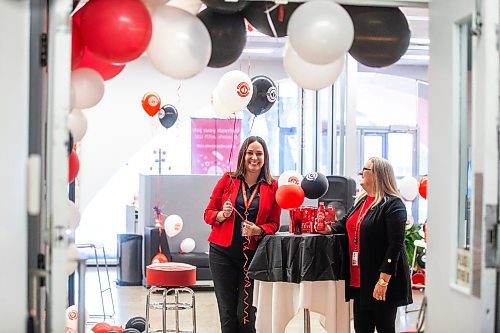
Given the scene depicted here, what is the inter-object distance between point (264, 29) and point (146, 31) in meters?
0.76

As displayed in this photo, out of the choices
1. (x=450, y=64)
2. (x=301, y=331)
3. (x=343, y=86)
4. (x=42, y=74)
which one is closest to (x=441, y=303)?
(x=450, y=64)

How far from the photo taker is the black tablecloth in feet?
14.2

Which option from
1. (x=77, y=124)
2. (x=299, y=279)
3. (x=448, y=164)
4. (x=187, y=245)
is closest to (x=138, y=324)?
(x=299, y=279)

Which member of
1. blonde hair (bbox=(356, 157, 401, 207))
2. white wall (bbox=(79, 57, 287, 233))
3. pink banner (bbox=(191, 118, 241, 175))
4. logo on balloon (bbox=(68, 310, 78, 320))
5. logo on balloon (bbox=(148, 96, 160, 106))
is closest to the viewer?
blonde hair (bbox=(356, 157, 401, 207))

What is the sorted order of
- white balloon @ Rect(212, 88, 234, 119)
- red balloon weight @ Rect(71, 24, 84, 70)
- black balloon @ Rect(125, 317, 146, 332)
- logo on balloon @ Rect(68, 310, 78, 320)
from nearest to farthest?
1. red balloon weight @ Rect(71, 24, 84, 70)
2. logo on balloon @ Rect(68, 310, 78, 320)
3. black balloon @ Rect(125, 317, 146, 332)
4. white balloon @ Rect(212, 88, 234, 119)

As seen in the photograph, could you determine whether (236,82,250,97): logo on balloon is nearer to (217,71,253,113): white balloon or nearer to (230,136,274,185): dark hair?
(217,71,253,113): white balloon

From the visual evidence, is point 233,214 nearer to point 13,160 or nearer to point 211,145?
point 13,160

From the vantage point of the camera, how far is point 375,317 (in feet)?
13.7

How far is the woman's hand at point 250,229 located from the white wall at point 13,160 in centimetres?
204

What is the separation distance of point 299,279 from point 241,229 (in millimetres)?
464

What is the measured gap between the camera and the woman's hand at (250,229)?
14.5 ft

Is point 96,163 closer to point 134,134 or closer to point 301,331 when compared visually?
point 134,134

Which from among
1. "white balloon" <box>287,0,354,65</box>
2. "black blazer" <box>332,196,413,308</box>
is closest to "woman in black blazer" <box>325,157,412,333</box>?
"black blazer" <box>332,196,413,308</box>

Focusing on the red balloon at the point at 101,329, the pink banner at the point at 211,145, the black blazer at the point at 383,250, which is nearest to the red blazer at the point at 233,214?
the black blazer at the point at 383,250
